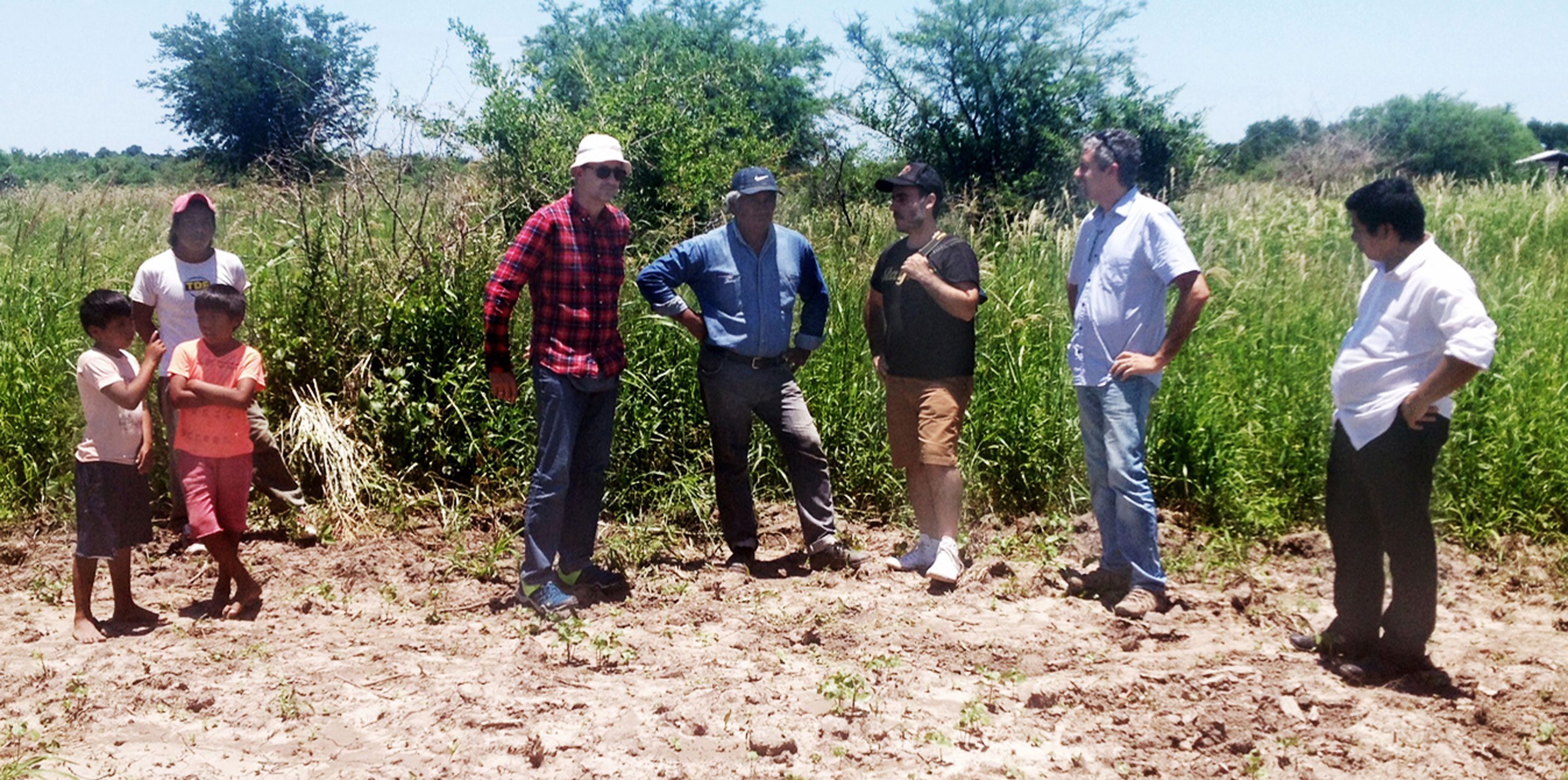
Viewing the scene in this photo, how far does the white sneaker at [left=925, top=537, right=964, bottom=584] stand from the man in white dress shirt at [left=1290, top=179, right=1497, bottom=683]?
162 cm

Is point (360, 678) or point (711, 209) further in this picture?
point (711, 209)

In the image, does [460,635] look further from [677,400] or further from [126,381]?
[677,400]

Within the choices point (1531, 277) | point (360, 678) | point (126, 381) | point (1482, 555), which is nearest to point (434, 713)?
point (360, 678)

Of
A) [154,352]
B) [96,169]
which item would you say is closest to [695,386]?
[154,352]

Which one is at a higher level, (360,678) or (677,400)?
(677,400)

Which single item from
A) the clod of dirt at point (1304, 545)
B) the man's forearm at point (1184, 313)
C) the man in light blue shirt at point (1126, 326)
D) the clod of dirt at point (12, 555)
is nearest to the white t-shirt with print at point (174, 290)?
the clod of dirt at point (12, 555)

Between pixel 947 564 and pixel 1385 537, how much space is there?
1866 mm

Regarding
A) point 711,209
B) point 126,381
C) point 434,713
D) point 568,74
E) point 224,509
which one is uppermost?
point 568,74

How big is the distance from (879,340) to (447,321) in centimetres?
258

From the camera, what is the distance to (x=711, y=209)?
403 inches

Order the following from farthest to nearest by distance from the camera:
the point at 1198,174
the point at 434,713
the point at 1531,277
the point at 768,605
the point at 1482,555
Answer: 1. the point at 1198,174
2. the point at 1531,277
3. the point at 1482,555
4. the point at 768,605
5. the point at 434,713

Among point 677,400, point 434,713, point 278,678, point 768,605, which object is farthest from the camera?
point 677,400

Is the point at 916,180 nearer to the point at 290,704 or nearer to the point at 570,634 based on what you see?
the point at 570,634

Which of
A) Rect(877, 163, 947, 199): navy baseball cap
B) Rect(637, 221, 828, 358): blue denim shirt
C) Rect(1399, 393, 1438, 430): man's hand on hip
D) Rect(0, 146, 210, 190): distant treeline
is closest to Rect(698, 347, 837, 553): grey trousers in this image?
Rect(637, 221, 828, 358): blue denim shirt
